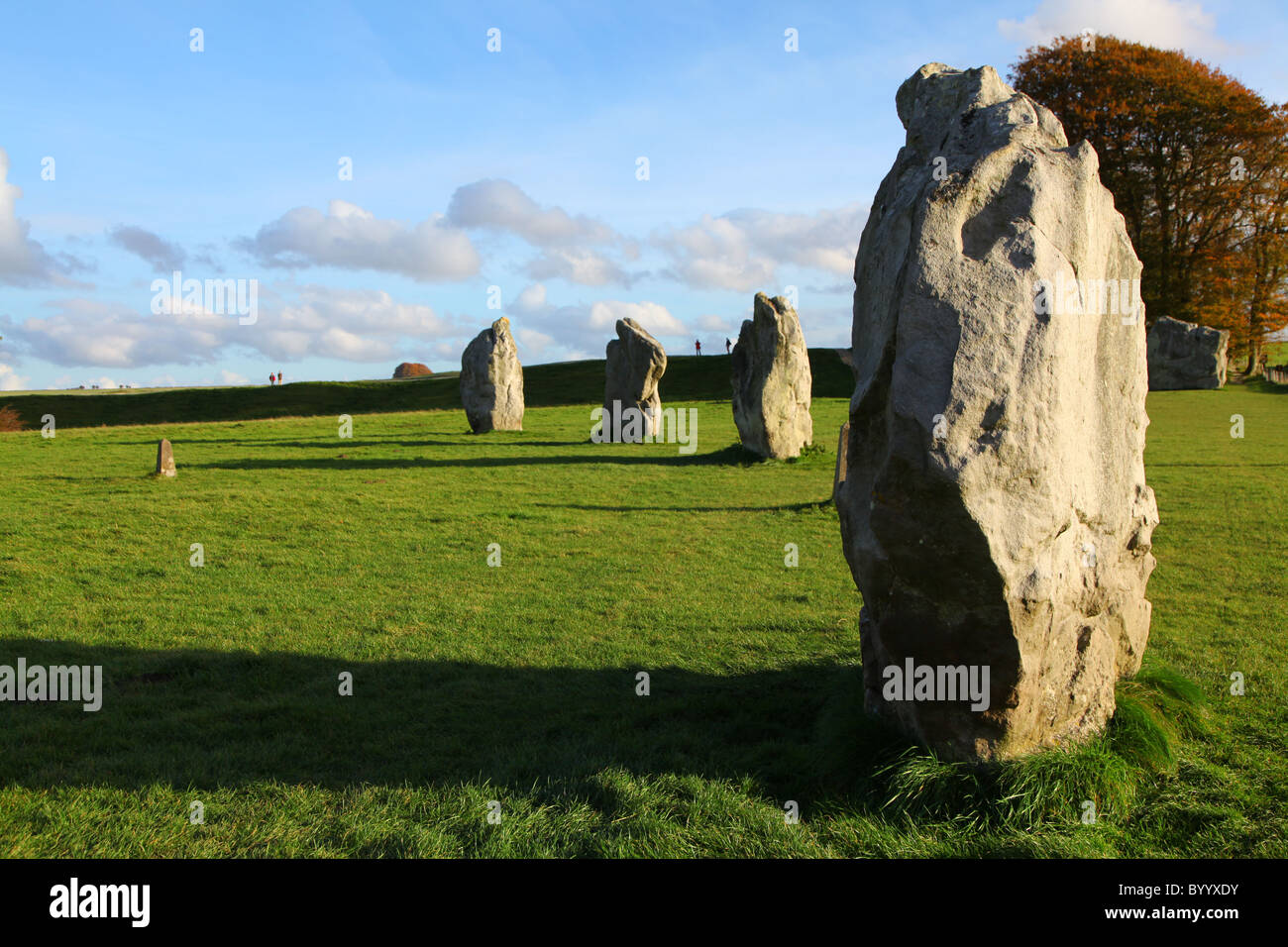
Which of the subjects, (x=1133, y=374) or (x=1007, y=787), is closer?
(x=1007, y=787)

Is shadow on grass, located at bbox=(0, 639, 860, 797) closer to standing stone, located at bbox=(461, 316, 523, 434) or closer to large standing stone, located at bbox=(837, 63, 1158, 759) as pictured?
large standing stone, located at bbox=(837, 63, 1158, 759)

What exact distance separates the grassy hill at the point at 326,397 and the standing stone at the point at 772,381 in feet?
83.4

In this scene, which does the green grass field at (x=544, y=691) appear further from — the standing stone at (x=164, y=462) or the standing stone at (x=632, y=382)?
the standing stone at (x=632, y=382)

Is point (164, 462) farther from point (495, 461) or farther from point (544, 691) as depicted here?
point (544, 691)

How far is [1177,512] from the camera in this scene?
50.5ft

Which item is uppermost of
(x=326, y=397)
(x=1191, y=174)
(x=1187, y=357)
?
(x=1191, y=174)

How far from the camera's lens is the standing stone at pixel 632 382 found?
2602 centimetres

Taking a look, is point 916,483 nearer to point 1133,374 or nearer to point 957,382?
point 957,382

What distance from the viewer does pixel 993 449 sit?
16.5ft

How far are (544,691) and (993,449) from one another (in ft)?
13.9

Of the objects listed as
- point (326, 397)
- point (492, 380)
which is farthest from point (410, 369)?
point (492, 380)

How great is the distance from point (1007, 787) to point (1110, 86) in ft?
163

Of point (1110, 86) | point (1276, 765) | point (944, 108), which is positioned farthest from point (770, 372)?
point (1110, 86)
